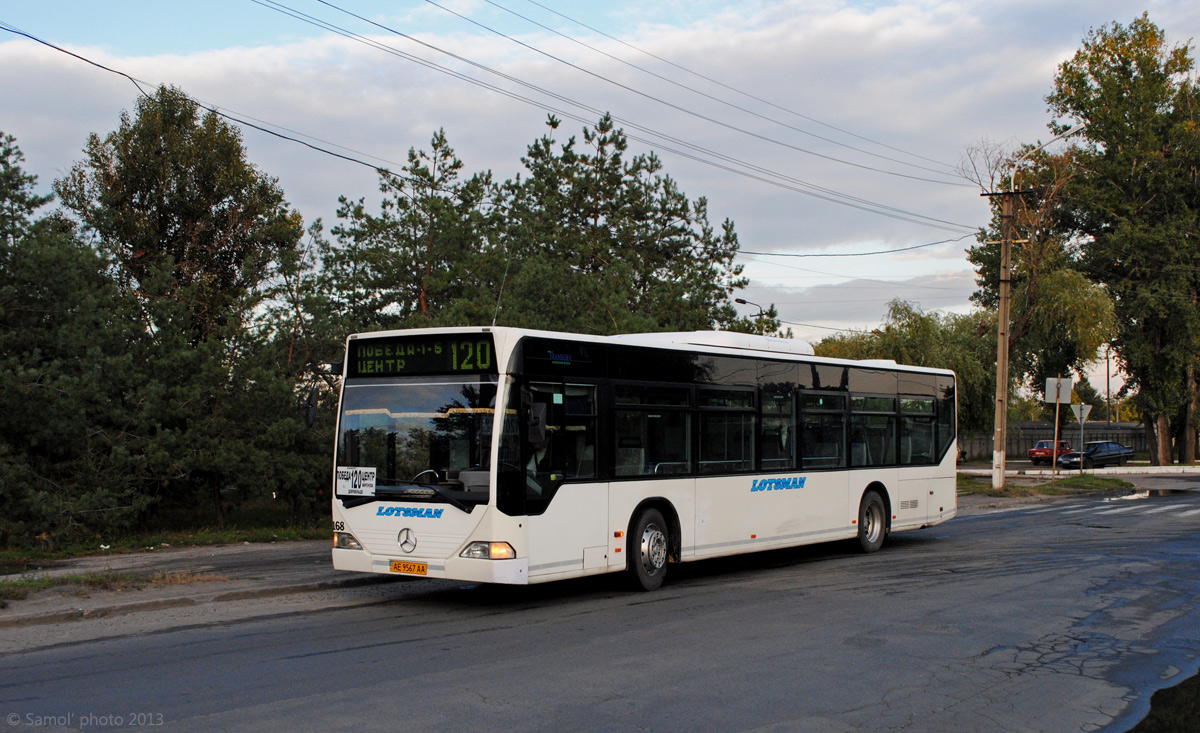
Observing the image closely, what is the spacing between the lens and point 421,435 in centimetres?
1058

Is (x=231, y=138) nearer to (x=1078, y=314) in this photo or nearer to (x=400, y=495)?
(x=400, y=495)

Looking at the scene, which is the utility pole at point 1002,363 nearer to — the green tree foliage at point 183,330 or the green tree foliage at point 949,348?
the green tree foliage at point 949,348

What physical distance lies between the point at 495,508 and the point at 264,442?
9285 mm

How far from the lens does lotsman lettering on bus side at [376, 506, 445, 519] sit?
10.4 m

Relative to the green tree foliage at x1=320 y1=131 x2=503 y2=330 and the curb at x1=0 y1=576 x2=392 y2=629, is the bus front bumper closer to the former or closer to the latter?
the curb at x1=0 y1=576 x2=392 y2=629

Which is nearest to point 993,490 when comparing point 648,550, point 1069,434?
point 648,550

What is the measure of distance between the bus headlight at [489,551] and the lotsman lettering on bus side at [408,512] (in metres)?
0.49

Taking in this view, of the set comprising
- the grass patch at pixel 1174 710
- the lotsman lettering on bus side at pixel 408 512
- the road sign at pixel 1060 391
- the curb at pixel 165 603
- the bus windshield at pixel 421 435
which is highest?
the road sign at pixel 1060 391

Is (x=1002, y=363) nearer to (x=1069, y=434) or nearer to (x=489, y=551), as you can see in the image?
(x=489, y=551)

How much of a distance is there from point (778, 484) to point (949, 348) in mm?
34445

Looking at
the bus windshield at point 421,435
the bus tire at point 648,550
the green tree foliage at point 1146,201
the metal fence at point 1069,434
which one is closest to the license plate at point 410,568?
the bus windshield at point 421,435

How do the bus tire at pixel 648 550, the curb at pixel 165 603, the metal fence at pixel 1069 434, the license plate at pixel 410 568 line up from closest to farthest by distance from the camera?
the curb at pixel 165 603, the license plate at pixel 410 568, the bus tire at pixel 648 550, the metal fence at pixel 1069 434

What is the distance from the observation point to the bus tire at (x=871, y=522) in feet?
52.8

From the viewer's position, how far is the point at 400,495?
10.6 metres
